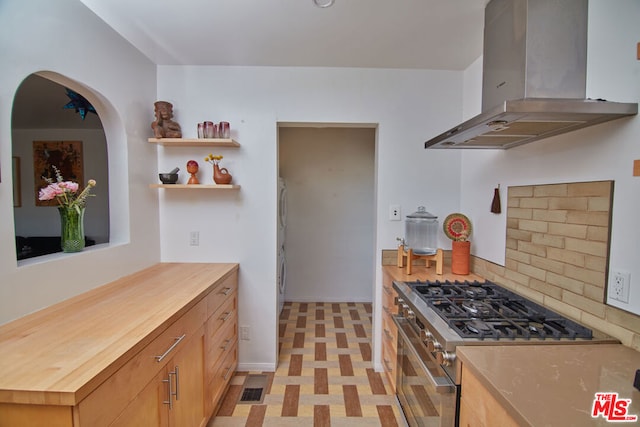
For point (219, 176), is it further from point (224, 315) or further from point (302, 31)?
point (302, 31)

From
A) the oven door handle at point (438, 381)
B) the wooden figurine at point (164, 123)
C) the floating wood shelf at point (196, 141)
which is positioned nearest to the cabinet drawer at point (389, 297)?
the oven door handle at point (438, 381)

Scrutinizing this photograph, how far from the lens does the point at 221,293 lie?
80.4 inches

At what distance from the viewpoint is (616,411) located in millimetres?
758

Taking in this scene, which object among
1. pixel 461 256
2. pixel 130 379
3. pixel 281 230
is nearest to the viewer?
pixel 130 379

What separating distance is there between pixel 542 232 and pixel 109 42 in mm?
2814

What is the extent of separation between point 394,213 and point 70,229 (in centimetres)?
219

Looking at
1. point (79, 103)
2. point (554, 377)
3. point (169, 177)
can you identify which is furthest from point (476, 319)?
point (79, 103)

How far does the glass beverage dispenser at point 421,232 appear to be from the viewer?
2419mm

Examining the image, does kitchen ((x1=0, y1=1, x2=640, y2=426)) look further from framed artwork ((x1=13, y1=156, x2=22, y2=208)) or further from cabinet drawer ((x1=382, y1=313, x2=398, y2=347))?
framed artwork ((x1=13, y1=156, x2=22, y2=208))

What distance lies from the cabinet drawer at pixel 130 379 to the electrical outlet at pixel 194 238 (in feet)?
3.43

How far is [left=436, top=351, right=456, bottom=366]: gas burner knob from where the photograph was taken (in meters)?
1.15

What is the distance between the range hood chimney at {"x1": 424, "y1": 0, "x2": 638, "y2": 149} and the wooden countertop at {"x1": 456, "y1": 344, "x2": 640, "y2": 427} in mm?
896

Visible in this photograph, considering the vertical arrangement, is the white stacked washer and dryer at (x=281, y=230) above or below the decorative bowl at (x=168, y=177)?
below

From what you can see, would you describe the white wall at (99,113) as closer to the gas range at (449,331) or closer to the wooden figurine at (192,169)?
the wooden figurine at (192,169)
